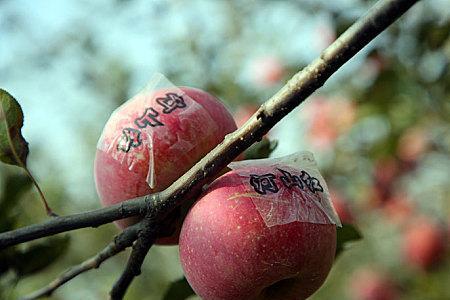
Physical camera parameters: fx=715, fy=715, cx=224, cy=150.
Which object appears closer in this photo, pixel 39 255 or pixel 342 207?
pixel 39 255

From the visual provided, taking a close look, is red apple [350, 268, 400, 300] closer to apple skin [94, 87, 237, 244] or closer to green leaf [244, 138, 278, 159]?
green leaf [244, 138, 278, 159]

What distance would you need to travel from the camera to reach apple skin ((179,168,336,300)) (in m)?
0.78

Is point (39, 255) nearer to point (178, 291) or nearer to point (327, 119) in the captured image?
point (178, 291)

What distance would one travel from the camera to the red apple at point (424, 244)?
3152mm

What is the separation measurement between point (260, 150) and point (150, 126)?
0.60 feet

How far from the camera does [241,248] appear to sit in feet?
2.56

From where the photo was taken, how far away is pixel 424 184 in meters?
3.56

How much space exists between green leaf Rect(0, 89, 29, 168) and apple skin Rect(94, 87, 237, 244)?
4.3 inches

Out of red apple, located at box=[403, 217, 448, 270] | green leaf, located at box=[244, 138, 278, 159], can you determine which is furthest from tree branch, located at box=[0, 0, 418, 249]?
red apple, located at box=[403, 217, 448, 270]

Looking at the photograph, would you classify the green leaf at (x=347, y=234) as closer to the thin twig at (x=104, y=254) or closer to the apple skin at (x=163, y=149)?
the apple skin at (x=163, y=149)

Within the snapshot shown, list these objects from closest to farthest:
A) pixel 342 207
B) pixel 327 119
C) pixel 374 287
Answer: pixel 342 207
pixel 327 119
pixel 374 287

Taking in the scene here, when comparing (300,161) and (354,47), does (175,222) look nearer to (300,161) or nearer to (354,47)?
(300,161)

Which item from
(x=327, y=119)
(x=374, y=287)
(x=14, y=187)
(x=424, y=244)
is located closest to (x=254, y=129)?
(x=14, y=187)

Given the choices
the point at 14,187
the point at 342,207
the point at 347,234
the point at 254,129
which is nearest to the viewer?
the point at 254,129
